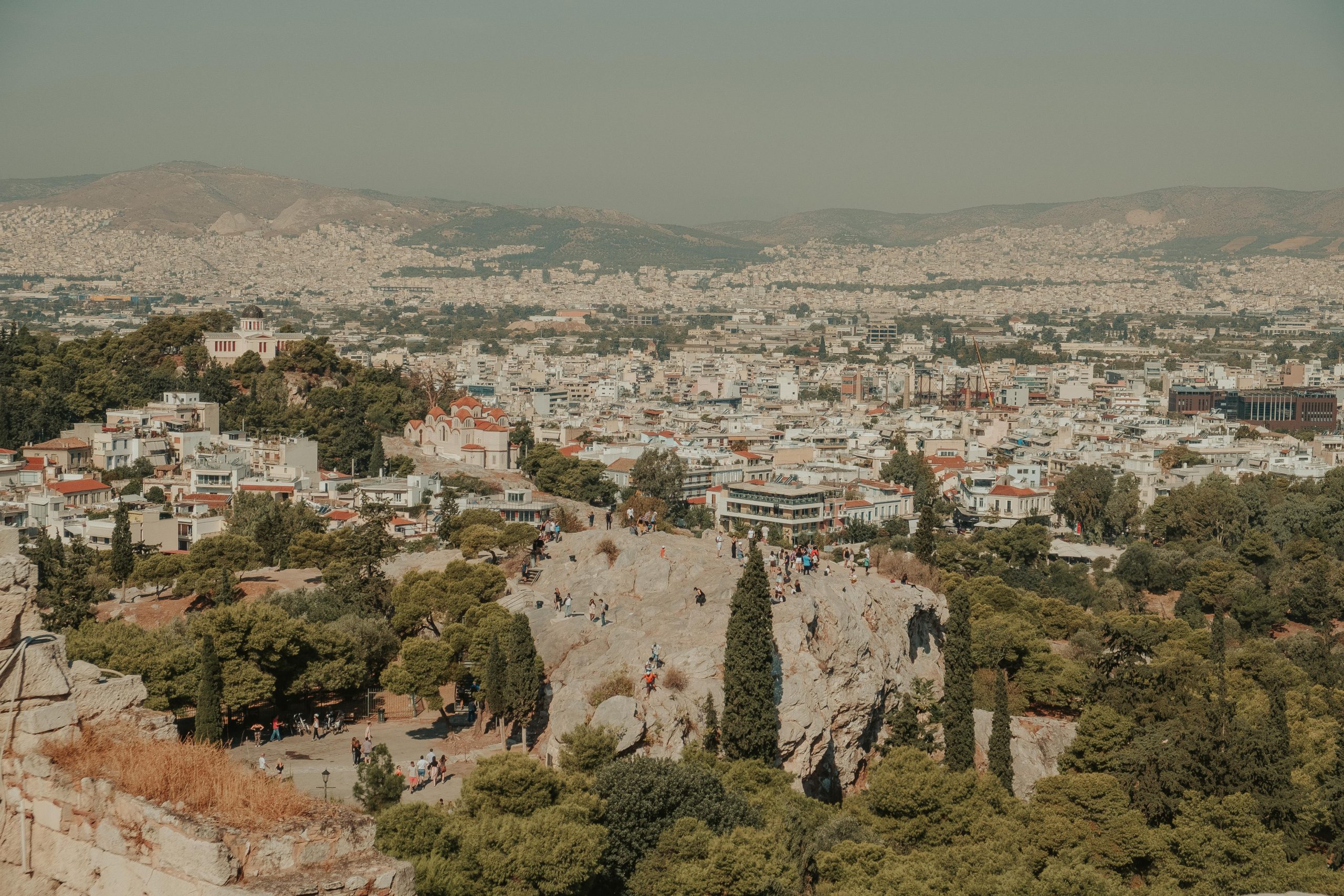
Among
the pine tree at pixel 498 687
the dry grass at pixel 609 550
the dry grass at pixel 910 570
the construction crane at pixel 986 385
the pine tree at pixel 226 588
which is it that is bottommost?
the construction crane at pixel 986 385

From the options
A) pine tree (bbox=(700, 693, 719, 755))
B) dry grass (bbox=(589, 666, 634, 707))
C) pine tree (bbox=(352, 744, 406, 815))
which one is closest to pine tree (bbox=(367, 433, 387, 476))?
dry grass (bbox=(589, 666, 634, 707))

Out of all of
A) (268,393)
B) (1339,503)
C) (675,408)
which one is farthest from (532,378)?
(1339,503)

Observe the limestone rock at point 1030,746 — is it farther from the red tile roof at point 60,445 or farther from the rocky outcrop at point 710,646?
the red tile roof at point 60,445

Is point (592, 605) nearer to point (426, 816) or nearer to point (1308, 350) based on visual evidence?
point (426, 816)

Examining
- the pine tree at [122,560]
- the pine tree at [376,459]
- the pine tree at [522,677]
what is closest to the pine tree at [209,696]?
the pine tree at [522,677]

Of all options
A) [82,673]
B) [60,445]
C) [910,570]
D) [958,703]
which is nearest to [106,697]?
[82,673]

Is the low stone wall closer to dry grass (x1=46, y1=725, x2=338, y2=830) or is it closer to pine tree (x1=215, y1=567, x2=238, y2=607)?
dry grass (x1=46, y1=725, x2=338, y2=830)
